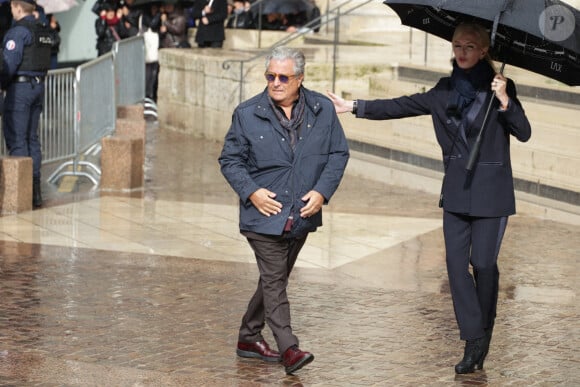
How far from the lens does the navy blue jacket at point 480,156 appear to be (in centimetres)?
738

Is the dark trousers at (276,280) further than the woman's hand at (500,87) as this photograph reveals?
Yes

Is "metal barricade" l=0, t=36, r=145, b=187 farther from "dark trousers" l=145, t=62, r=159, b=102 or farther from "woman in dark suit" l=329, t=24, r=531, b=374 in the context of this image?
"woman in dark suit" l=329, t=24, r=531, b=374

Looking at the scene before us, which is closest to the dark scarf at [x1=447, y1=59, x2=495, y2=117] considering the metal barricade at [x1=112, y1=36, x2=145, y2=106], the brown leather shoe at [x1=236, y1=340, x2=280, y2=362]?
the brown leather shoe at [x1=236, y1=340, x2=280, y2=362]

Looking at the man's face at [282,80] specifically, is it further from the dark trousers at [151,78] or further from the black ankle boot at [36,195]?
the dark trousers at [151,78]

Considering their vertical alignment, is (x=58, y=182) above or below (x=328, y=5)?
below

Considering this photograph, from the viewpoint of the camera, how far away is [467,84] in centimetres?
739

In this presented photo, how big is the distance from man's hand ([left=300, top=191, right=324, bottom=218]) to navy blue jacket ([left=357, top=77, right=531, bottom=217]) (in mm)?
710

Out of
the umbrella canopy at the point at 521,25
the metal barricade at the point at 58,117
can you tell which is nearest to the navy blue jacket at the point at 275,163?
the umbrella canopy at the point at 521,25

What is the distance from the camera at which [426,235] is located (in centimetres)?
1207

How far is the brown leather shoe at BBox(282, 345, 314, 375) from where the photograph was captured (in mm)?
7305

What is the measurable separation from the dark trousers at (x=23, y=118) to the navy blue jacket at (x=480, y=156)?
20.9 ft

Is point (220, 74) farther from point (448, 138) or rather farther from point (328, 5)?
point (448, 138)

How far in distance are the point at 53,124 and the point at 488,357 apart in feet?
25.3

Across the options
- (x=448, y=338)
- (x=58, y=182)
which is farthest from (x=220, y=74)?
(x=448, y=338)
